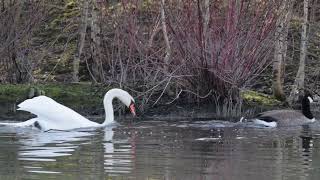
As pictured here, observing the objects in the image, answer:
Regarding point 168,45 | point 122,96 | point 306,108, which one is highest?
point 168,45

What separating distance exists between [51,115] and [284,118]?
562 centimetres

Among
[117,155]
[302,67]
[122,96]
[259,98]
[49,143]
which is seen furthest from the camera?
[259,98]

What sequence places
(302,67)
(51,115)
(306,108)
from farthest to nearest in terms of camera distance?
(302,67) < (306,108) < (51,115)

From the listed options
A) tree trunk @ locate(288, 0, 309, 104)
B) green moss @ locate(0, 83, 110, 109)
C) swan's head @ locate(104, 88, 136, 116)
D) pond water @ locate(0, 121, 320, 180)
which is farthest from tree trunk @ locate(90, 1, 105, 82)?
tree trunk @ locate(288, 0, 309, 104)

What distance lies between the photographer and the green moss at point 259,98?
20.8m

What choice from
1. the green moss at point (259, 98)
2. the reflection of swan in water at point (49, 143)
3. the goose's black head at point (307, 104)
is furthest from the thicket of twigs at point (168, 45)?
Result: the reflection of swan in water at point (49, 143)

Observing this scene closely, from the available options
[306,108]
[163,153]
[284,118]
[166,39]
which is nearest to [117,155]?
[163,153]

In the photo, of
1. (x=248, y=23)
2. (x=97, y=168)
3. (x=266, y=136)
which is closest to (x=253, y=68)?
(x=248, y=23)

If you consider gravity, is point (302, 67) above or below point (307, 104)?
above

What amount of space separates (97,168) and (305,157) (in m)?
3.34

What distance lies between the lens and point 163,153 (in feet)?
38.6

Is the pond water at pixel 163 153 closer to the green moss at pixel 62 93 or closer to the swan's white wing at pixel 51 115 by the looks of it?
the swan's white wing at pixel 51 115

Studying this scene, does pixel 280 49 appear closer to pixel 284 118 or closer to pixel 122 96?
pixel 284 118

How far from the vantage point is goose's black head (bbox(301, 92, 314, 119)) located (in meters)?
19.7
